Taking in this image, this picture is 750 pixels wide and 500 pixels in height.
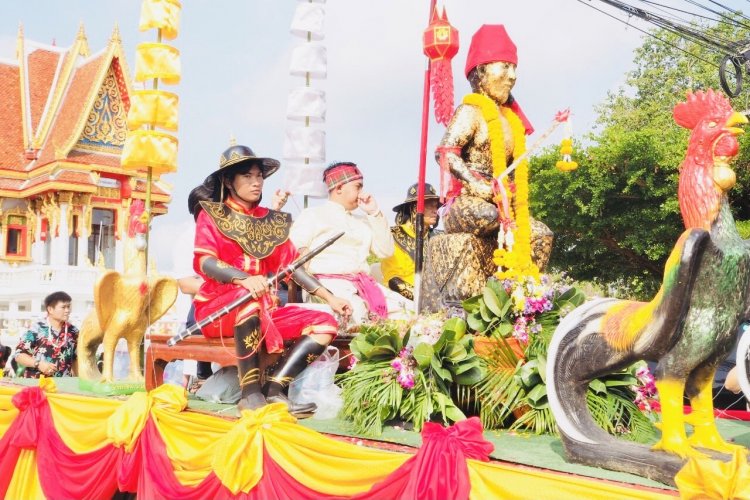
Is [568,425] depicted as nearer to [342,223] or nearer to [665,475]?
[665,475]

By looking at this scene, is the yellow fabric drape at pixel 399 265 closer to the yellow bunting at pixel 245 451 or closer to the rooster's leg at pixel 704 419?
the yellow bunting at pixel 245 451

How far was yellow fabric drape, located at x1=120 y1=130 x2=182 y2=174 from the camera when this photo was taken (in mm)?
4371

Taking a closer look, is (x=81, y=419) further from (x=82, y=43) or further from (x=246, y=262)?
(x=82, y=43)

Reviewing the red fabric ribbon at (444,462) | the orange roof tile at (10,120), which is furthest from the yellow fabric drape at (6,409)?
the orange roof tile at (10,120)

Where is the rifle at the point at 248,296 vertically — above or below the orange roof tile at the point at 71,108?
below

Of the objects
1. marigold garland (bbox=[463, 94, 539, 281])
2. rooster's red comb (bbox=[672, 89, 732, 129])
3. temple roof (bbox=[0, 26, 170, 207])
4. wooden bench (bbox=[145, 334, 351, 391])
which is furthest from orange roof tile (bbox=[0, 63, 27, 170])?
rooster's red comb (bbox=[672, 89, 732, 129])

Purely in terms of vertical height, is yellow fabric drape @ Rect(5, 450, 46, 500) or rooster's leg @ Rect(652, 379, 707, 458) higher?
rooster's leg @ Rect(652, 379, 707, 458)

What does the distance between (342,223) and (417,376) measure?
2135mm

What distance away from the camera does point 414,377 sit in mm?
3133

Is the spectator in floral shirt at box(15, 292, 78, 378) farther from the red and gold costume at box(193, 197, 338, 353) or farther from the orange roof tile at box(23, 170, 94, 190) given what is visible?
the orange roof tile at box(23, 170, 94, 190)

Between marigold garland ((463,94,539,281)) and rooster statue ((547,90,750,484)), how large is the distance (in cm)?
122

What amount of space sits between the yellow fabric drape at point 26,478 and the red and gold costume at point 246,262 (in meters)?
1.41

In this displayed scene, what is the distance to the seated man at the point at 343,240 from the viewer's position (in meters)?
4.98

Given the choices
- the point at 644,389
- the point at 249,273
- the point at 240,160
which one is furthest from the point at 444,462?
the point at 240,160
